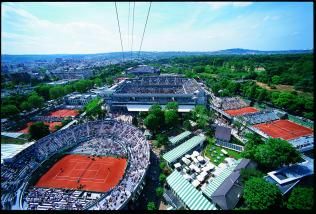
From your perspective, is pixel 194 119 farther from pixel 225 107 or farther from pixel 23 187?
pixel 23 187

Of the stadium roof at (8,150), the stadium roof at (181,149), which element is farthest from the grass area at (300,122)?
the stadium roof at (8,150)

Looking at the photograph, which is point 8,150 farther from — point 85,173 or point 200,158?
point 200,158

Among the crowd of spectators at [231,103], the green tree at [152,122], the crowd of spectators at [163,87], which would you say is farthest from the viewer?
the crowd of spectators at [163,87]

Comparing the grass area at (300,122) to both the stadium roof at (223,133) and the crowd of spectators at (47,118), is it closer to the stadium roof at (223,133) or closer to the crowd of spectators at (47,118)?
the stadium roof at (223,133)

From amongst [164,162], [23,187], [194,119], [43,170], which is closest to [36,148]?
[43,170]

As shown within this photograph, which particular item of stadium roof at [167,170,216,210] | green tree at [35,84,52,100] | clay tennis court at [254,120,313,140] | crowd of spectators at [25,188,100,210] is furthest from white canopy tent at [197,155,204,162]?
green tree at [35,84,52,100]
